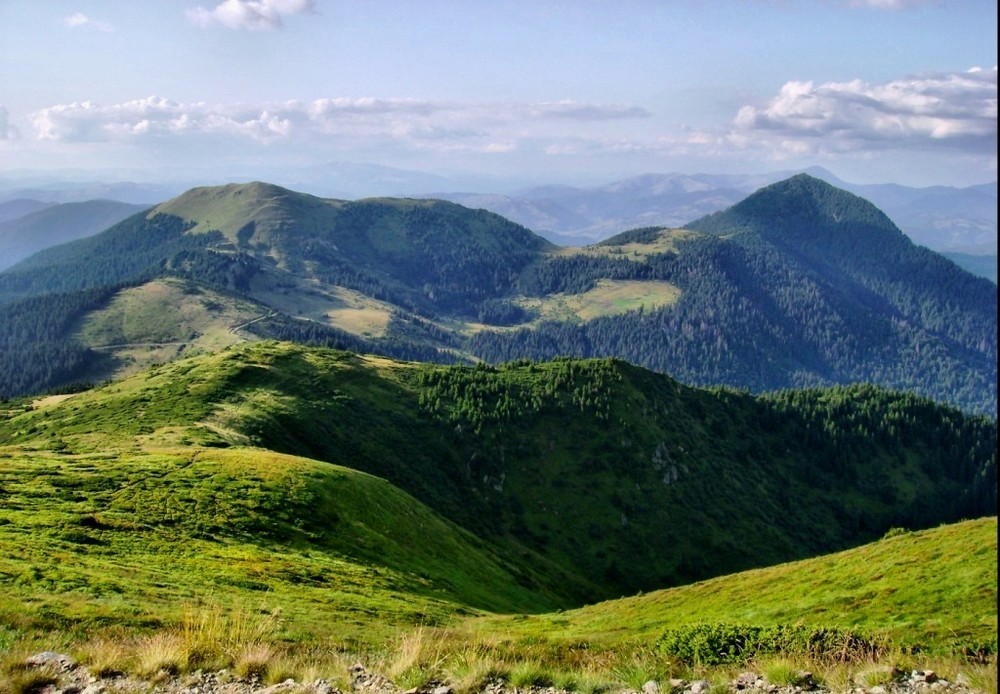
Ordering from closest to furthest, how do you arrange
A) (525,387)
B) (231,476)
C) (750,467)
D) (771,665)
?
1. (771,665)
2. (231,476)
3. (525,387)
4. (750,467)

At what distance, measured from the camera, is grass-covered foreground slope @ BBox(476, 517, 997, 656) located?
24938mm

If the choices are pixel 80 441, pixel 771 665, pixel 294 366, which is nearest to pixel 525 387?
pixel 294 366

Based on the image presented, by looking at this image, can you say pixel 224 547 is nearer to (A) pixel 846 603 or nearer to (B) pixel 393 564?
(B) pixel 393 564

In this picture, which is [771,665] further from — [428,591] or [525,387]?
[525,387]

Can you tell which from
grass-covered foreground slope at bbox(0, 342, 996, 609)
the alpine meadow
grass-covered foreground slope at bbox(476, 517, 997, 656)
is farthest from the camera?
grass-covered foreground slope at bbox(0, 342, 996, 609)

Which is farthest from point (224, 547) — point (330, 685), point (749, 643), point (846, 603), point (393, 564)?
point (749, 643)

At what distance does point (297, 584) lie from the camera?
139ft

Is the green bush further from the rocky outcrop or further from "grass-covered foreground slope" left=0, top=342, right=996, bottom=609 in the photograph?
"grass-covered foreground slope" left=0, top=342, right=996, bottom=609

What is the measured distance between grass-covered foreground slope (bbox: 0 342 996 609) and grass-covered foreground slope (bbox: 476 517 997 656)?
4641 centimetres

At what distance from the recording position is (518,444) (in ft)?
543

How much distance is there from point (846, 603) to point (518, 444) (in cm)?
13338

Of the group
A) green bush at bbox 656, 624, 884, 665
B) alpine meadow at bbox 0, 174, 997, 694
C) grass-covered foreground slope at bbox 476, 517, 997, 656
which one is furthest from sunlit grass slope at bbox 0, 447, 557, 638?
green bush at bbox 656, 624, 884, 665

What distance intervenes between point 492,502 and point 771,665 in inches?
5176

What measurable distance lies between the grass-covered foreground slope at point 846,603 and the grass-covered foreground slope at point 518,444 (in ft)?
152
